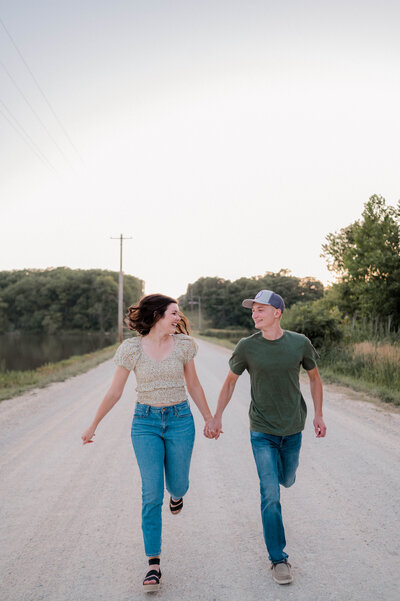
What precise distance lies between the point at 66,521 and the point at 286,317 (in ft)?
59.6

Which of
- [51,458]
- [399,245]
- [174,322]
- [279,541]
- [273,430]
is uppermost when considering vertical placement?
[399,245]

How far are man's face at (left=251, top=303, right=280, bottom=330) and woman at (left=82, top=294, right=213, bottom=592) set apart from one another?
1.71 ft

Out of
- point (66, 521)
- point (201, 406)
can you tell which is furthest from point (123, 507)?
point (201, 406)

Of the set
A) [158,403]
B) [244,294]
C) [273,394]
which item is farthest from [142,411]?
[244,294]

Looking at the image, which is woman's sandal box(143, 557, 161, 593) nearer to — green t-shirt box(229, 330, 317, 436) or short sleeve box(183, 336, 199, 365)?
→ green t-shirt box(229, 330, 317, 436)

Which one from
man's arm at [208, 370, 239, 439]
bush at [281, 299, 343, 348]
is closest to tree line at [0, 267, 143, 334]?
bush at [281, 299, 343, 348]

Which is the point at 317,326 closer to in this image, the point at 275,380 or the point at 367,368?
the point at 367,368

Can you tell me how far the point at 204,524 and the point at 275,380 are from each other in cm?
161

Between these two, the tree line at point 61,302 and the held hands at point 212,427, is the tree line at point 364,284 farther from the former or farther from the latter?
the tree line at point 61,302

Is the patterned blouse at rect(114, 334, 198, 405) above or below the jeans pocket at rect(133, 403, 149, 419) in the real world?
above

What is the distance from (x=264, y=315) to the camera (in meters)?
3.55

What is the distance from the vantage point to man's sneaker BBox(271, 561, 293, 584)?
312cm

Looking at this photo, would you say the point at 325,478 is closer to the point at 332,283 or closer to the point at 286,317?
the point at 286,317

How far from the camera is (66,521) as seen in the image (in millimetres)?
4254
